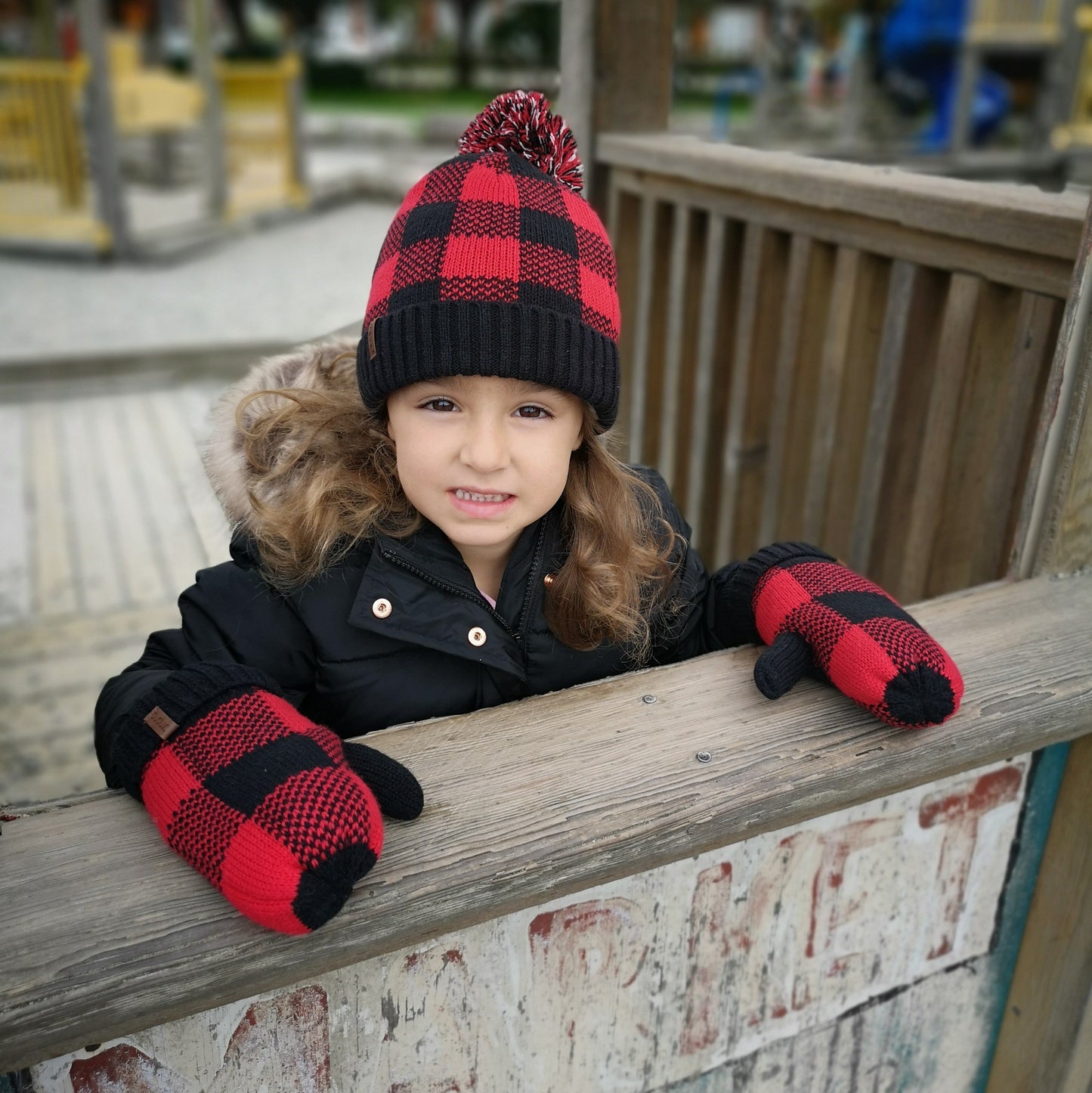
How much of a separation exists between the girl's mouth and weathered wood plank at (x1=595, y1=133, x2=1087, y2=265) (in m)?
0.97

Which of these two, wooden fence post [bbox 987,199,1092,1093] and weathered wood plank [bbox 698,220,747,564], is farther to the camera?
weathered wood plank [bbox 698,220,747,564]

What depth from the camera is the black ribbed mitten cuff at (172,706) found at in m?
1.02

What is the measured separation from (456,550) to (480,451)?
0.74ft

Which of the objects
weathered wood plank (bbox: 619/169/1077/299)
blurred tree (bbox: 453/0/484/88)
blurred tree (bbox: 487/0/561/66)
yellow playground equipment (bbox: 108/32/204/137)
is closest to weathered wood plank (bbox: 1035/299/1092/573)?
weathered wood plank (bbox: 619/169/1077/299)

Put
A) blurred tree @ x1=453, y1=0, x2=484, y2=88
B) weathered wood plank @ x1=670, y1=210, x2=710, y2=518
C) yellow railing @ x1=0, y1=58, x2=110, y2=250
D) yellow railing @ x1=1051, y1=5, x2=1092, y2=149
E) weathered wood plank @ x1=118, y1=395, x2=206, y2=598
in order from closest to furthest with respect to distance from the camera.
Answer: weathered wood plank @ x1=670, y1=210, x2=710, y2=518, weathered wood plank @ x1=118, y1=395, x2=206, y2=598, yellow railing @ x1=0, y1=58, x2=110, y2=250, yellow railing @ x1=1051, y1=5, x2=1092, y2=149, blurred tree @ x1=453, y1=0, x2=484, y2=88

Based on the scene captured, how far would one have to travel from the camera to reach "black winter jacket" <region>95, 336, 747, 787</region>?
1.36 m

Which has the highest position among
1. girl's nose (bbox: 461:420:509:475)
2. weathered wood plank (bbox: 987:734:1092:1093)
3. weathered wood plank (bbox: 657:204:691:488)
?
girl's nose (bbox: 461:420:509:475)

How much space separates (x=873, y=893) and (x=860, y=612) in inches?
16.3

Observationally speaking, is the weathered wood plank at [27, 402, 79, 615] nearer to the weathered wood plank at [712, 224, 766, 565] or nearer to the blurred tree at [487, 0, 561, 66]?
the weathered wood plank at [712, 224, 766, 565]

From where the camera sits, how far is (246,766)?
3.19 feet

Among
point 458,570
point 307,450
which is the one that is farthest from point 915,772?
point 307,450

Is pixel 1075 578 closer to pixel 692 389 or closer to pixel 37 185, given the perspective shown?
pixel 692 389

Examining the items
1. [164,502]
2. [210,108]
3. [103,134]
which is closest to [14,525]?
[164,502]

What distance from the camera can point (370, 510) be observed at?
1411mm
